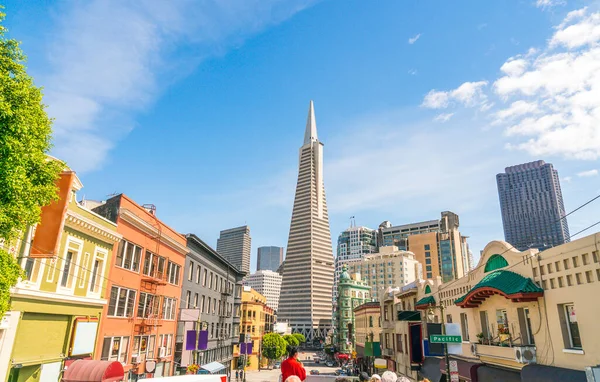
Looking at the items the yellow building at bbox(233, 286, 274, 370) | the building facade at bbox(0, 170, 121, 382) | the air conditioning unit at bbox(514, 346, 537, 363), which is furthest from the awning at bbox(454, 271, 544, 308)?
the yellow building at bbox(233, 286, 274, 370)

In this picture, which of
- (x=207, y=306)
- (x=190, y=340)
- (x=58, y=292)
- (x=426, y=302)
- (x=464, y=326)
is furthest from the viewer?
(x=207, y=306)

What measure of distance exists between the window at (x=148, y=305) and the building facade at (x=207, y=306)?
4028 mm

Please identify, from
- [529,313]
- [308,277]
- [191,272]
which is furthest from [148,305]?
[308,277]

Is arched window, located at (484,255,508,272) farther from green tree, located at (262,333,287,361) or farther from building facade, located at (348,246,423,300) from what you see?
building facade, located at (348,246,423,300)

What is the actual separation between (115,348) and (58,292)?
6.92m

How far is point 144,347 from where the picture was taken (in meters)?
27.4

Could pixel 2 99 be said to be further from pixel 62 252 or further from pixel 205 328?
pixel 205 328

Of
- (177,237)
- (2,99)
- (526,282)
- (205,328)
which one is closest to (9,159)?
(2,99)

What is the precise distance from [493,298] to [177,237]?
84.8 feet

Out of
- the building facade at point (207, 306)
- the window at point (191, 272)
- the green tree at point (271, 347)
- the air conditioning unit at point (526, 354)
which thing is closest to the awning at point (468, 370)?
the air conditioning unit at point (526, 354)

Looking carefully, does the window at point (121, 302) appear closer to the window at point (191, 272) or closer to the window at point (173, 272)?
the window at point (173, 272)

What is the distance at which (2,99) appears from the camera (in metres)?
10.4

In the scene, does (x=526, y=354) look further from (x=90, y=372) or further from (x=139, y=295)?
(x=139, y=295)

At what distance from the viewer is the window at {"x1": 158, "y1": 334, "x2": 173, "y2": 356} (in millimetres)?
29984
